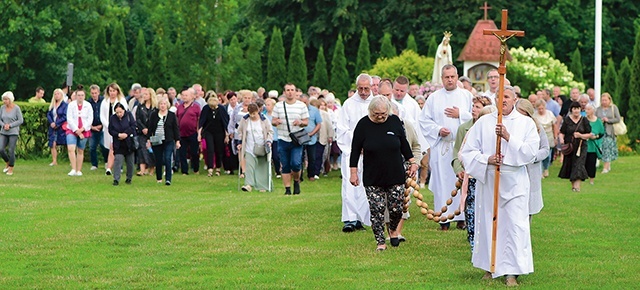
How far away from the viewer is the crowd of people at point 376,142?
12578 mm

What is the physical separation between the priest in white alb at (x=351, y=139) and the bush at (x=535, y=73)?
87.1ft

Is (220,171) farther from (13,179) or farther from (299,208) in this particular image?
(299,208)

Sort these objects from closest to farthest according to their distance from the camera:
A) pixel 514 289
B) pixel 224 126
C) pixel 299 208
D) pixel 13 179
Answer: pixel 514 289 → pixel 299 208 → pixel 13 179 → pixel 224 126

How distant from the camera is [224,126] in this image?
2850cm

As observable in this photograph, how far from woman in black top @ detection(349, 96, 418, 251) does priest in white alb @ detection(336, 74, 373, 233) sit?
1.63 metres

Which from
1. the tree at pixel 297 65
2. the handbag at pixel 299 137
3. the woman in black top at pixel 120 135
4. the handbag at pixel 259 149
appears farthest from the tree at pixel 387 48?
the handbag at pixel 299 137

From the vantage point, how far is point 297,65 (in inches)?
2004

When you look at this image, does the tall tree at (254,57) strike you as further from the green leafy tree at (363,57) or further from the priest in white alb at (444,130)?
the priest in white alb at (444,130)

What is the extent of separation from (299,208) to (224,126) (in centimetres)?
913

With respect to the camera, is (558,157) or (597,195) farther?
(558,157)

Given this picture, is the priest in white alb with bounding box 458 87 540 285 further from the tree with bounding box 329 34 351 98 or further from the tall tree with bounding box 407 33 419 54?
the tree with bounding box 329 34 351 98

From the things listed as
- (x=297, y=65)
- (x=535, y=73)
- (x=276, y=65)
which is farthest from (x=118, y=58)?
(x=535, y=73)

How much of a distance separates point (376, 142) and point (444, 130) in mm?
2536

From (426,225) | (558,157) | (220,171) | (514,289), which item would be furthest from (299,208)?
(558,157)
